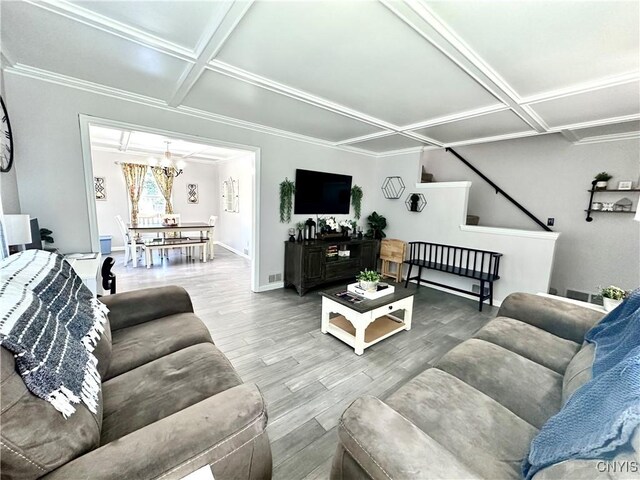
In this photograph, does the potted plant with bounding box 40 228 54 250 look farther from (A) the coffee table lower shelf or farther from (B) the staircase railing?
(B) the staircase railing

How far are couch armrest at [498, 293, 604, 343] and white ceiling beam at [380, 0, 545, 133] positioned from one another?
5.75ft

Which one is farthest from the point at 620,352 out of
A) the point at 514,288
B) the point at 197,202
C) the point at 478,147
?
the point at 197,202

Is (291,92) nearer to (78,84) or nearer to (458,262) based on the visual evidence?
(78,84)

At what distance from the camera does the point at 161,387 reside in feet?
4.10

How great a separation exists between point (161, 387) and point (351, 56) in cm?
A: 230

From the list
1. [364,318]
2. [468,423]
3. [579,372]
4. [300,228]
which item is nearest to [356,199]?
[300,228]

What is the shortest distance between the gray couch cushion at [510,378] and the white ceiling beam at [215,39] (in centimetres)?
232

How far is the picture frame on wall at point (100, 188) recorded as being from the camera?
6301 mm

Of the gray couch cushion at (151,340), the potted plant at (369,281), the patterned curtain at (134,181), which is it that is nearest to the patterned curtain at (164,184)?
the patterned curtain at (134,181)

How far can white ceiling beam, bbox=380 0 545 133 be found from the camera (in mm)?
1369

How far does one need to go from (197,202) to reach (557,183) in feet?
26.9

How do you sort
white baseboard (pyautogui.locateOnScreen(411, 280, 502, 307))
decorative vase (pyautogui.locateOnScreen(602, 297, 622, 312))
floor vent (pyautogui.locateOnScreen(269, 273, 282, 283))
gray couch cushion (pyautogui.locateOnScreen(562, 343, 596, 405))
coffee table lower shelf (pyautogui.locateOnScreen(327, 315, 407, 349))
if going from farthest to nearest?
floor vent (pyautogui.locateOnScreen(269, 273, 282, 283))
white baseboard (pyautogui.locateOnScreen(411, 280, 502, 307))
coffee table lower shelf (pyautogui.locateOnScreen(327, 315, 407, 349))
decorative vase (pyautogui.locateOnScreen(602, 297, 622, 312))
gray couch cushion (pyautogui.locateOnScreen(562, 343, 596, 405))

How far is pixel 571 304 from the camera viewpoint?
2049 mm

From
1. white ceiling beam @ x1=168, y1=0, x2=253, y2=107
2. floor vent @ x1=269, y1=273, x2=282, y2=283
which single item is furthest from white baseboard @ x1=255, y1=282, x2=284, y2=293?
white ceiling beam @ x1=168, y1=0, x2=253, y2=107
